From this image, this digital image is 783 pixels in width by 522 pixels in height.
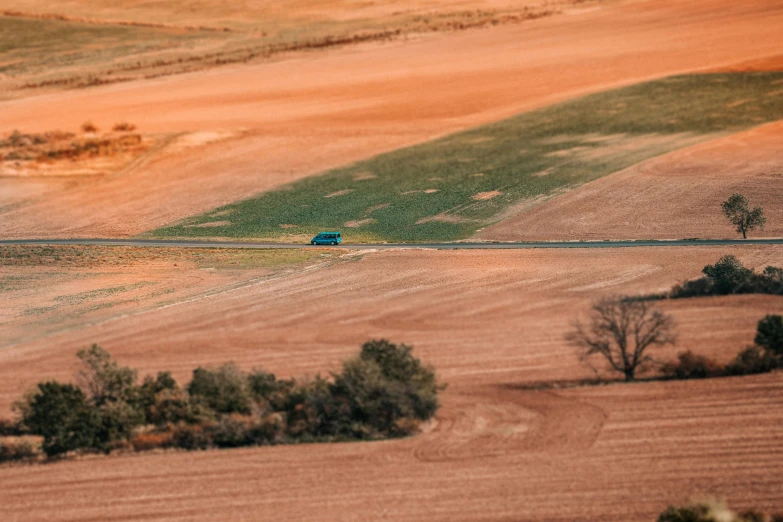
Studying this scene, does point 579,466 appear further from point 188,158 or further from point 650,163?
point 188,158

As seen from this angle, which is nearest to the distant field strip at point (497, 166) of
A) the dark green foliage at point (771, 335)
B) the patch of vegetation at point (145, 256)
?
the patch of vegetation at point (145, 256)

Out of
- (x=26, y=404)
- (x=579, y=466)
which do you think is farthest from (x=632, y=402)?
(x=26, y=404)

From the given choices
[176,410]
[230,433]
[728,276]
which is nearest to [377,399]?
[230,433]

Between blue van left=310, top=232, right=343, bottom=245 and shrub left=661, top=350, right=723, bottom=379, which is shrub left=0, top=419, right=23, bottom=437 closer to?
shrub left=661, top=350, right=723, bottom=379

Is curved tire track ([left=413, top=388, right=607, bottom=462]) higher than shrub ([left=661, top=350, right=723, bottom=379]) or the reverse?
the reverse

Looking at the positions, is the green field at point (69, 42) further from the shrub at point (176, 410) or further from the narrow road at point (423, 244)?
the shrub at point (176, 410)

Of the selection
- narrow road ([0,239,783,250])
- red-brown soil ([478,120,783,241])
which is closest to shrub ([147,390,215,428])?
narrow road ([0,239,783,250])
